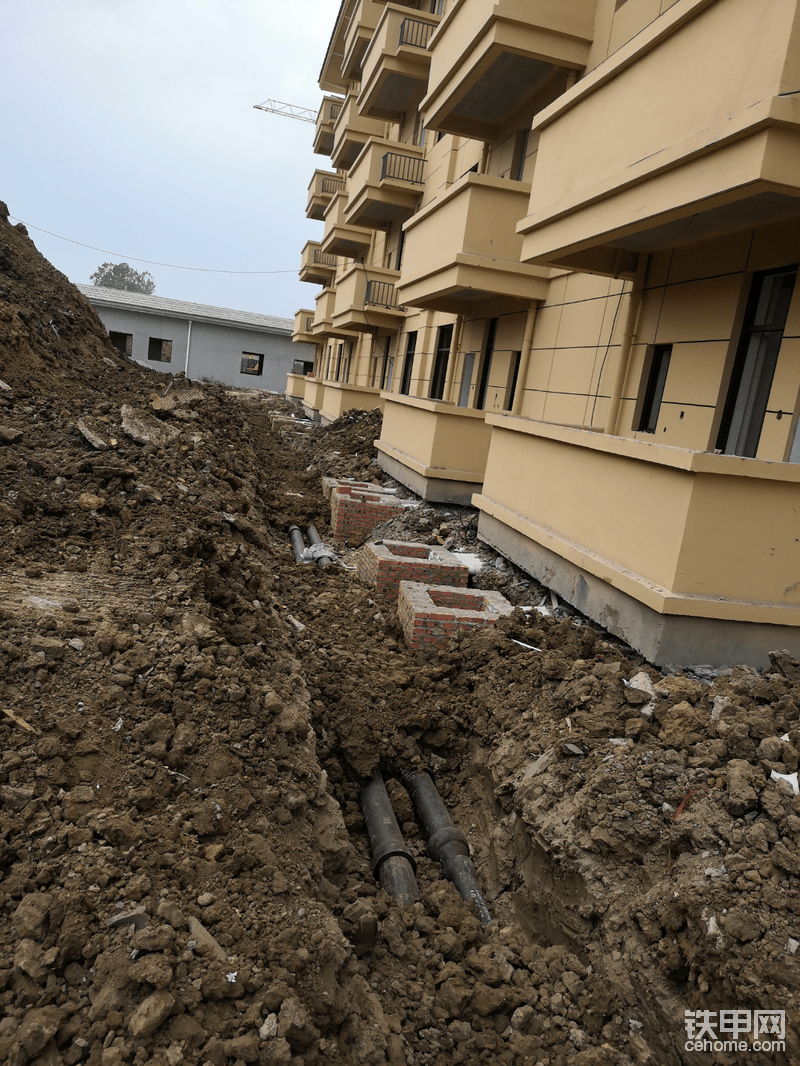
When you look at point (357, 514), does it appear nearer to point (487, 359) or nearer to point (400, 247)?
point (487, 359)

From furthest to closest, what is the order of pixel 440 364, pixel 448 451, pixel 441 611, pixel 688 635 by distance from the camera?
pixel 440 364, pixel 448 451, pixel 441 611, pixel 688 635

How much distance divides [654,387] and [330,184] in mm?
27524

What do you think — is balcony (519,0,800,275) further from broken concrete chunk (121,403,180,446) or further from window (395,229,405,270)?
window (395,229,405,270)

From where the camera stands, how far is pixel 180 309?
117ft

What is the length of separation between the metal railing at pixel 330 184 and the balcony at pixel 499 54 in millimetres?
21087

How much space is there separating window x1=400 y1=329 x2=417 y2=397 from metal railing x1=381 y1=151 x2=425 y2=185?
3818 millimetres

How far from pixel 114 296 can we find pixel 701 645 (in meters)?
38.4

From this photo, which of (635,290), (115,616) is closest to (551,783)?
(115,616)

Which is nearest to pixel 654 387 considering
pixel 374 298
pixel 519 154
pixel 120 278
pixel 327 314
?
pixel 519 154

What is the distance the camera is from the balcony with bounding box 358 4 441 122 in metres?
14.8

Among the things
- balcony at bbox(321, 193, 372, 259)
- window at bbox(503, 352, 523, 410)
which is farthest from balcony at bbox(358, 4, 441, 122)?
window at bbox(503, 352, 523, 410)

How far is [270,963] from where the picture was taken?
2.59 m

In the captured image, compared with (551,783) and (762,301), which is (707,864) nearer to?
(551,783)

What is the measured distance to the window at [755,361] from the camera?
17.6 feet
